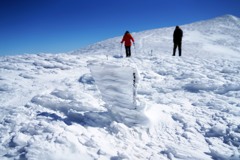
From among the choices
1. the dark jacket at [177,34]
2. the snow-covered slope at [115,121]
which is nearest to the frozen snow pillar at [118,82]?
the snow-covered slope at [115,121]

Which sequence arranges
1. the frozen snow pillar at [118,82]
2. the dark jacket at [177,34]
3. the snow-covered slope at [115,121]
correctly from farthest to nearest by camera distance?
1. the dark jacket at [177,34]
2. the frozen snow pillar at [118,82]
3. the snow-covered slope at [115,121]

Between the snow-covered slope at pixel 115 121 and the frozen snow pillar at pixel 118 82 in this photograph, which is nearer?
the snow-covered slope at pixel 115 121

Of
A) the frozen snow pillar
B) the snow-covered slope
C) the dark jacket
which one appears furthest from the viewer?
the dark jacket

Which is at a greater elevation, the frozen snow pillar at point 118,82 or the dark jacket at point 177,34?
the dark jacket at point 177,34

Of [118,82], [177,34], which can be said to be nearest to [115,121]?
[118,82]

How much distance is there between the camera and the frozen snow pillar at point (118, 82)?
476 centimetres

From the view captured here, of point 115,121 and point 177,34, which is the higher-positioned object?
point 177,34

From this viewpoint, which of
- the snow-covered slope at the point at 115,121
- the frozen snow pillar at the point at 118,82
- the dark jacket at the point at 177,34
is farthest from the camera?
the dark jacket at the point at 177,34

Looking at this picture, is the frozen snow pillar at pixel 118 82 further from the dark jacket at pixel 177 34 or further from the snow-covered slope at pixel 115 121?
the dark jacket at pixel 177 34

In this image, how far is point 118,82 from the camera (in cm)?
483

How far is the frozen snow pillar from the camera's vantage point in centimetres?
476

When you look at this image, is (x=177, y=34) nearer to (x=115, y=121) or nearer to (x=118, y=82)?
(x=118, y=82)

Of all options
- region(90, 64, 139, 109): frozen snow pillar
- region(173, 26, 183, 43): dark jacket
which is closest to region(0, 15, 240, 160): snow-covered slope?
region(90, 64, 139, 109): frozen snow pillar

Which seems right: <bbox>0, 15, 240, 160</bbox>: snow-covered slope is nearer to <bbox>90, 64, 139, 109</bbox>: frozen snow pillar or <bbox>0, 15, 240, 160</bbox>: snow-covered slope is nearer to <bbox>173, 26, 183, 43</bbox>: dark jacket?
<bbox>90, 64, 139, 109</bbox>: frozen snow pillar
